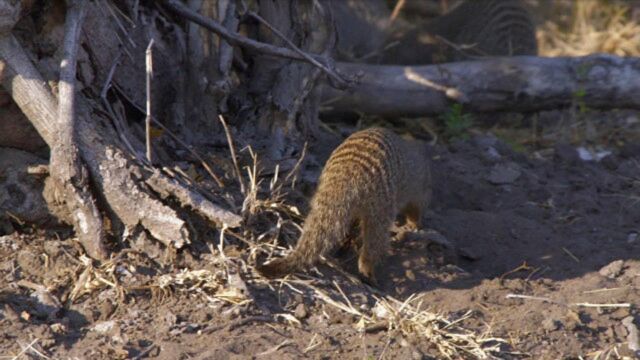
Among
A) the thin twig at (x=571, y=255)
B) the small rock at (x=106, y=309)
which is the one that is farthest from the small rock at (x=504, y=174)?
the small rock at (x=106, y=309)

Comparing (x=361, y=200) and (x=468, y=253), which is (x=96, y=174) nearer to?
(x=361, y=200)

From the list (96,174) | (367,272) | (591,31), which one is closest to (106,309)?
(96,174)

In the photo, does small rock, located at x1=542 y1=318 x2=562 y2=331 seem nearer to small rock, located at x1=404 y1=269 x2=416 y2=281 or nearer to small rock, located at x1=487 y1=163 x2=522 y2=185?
small rock, located at x1=404 y1=269 x2=416 y2=281

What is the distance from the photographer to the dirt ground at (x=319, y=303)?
3068 mm

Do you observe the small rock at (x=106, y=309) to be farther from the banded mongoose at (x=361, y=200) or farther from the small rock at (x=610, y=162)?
the small rock at (x=610, y=162)

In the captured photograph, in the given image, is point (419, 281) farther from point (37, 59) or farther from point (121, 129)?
point (37, 59)

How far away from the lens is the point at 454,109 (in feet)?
19.0

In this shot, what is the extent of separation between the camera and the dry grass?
23.7ft

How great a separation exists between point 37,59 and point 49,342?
3.55ft

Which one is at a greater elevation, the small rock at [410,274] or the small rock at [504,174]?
the small rock at [410,274]

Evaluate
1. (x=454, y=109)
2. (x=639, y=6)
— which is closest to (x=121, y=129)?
(x=454, y=109)

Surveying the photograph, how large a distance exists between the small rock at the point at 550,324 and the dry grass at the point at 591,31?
14.1 feet

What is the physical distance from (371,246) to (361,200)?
18cm

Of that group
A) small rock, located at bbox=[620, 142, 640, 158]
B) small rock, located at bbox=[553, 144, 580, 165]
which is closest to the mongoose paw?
small rock, located at bbox=[553, 144, 580, 165]
